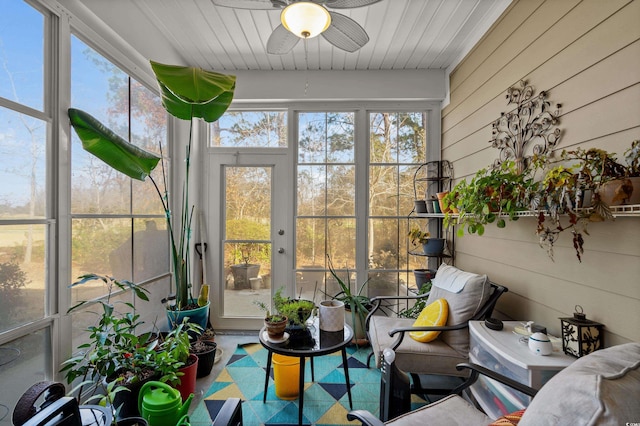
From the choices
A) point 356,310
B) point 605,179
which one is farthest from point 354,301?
point 605,179

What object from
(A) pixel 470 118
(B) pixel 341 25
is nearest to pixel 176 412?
(B) pixel 341 25

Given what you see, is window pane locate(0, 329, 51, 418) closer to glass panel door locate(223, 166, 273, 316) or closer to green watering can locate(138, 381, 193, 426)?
green watering can locate(138, 381, 193, 426)

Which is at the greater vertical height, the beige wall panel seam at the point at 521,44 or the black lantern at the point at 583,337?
the beige wall panel seam at the point at 521,44

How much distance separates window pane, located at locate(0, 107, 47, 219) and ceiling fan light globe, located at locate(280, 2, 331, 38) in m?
1.41

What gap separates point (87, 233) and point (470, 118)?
3067 mm

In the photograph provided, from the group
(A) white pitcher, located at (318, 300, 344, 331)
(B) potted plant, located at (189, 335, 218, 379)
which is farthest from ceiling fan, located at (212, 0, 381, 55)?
(B) potted plant, located at (189, 335, 218, 379)

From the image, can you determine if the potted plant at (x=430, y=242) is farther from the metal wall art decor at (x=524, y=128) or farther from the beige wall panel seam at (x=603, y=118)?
the beige wall panel seam at (x=603, y=118)

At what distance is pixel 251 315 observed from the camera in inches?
124

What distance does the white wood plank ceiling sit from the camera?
205cm

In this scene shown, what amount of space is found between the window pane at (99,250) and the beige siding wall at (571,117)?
111 inches

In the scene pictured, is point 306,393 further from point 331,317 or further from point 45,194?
point 45,194

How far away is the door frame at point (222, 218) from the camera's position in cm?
310

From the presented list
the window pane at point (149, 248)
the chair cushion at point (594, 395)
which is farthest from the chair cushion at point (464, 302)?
the window pane at point (149, 248)

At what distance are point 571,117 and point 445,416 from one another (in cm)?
164
